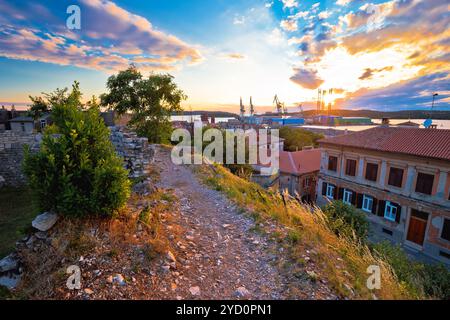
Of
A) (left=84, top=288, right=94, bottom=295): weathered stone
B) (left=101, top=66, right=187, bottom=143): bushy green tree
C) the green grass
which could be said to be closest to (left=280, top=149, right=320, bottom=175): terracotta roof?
(left=101, top=66, right=187, bottom=143): bushy green tree

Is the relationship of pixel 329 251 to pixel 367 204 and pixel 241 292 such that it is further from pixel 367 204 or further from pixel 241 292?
pixel 367 204

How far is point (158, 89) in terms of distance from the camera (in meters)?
18.4

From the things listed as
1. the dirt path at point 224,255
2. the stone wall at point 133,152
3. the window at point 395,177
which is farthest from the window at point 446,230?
the stone wall at point 133,152

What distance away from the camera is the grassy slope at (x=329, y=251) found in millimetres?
3883

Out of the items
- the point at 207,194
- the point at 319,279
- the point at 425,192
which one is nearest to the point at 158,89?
the point at 207,194

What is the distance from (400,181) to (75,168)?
20.7m

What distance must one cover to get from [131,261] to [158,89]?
55.4 ft

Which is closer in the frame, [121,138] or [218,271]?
[218,271]

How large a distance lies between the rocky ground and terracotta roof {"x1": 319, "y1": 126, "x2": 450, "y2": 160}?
15.9 meters

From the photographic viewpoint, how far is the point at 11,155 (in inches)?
520

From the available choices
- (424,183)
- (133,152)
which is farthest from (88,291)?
(424,183)

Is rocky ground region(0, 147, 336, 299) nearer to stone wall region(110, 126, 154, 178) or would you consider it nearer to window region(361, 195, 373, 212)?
stone wall region(110, 126, 154, 178)

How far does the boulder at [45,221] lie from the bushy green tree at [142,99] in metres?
14.5

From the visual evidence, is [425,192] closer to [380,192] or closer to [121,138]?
[380,192]
